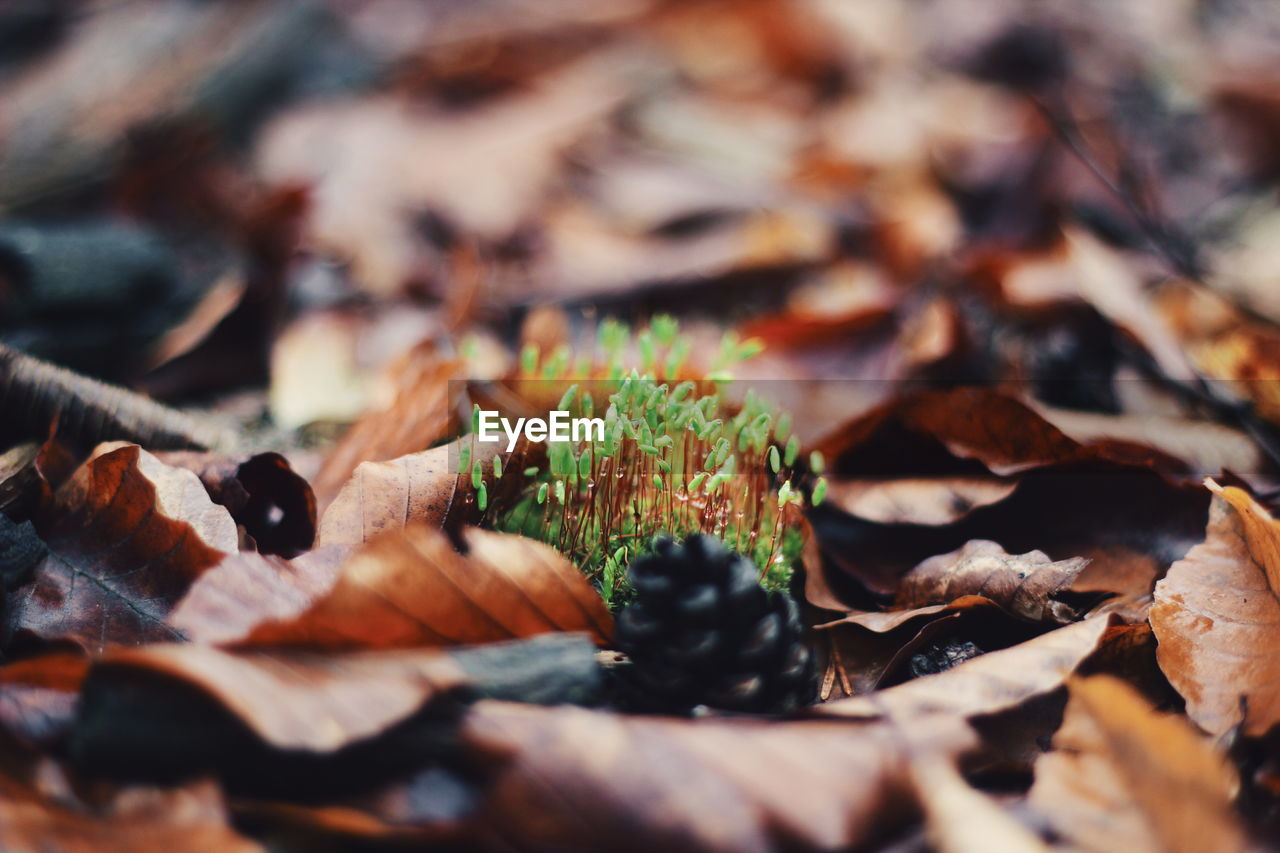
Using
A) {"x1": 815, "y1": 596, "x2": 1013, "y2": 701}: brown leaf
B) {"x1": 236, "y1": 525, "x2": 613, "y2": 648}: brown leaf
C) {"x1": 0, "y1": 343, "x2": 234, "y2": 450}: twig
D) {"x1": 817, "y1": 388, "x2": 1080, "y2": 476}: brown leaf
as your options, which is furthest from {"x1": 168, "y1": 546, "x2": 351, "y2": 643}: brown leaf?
{"x1": 817, "y1": 388, "x2": 1080, "y2": 476}: brown leaf

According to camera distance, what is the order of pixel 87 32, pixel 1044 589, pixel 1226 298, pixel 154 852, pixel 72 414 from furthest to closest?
pixel 87 32, pixel 1226 298, pixel 72 414, pixel 1044 589, pixel 154 852

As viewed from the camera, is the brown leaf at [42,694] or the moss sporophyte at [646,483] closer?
the brown leaf at [42,694]

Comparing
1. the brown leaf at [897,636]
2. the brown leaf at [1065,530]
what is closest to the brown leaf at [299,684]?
the brown leaf at [897,636]

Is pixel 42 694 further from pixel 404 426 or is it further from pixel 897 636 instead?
pixel 897 636

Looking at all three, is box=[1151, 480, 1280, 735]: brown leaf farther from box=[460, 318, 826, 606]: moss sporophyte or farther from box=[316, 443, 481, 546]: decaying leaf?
box=[316, 443, 481, 546]: decaying leaf

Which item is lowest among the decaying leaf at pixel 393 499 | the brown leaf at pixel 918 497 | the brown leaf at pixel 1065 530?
the brown leaf at pixel 1065 530

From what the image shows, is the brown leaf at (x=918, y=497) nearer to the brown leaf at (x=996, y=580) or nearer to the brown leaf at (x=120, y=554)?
the brown leaf at (x=996, y=580)

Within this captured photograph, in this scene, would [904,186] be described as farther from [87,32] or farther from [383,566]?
[87,32]

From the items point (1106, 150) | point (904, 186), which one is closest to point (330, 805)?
point (904, 186)
